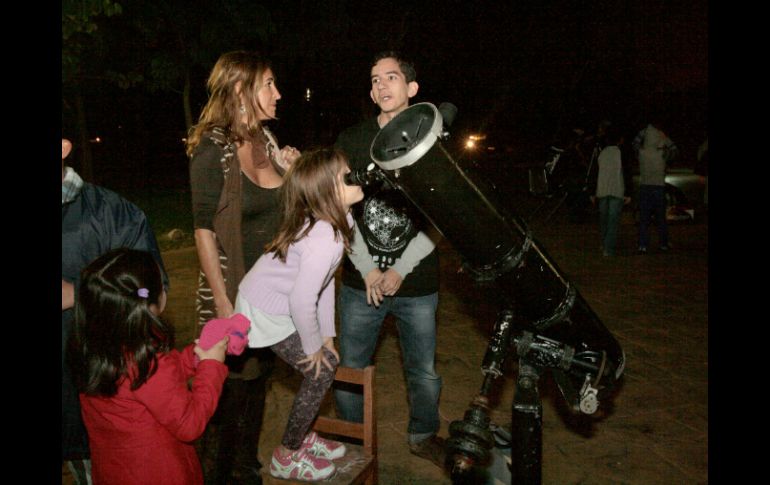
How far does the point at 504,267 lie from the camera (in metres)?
1.46

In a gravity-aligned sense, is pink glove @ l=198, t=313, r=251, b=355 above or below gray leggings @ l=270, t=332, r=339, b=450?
above

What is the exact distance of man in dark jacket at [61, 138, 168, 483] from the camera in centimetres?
207

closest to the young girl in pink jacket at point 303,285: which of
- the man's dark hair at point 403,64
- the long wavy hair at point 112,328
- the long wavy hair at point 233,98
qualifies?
the long wavy hair at point 233,98

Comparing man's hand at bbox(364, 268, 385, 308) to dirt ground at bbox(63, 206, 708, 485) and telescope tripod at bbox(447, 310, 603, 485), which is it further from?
telescope tripod at bbox(447, 310, 603, 485)

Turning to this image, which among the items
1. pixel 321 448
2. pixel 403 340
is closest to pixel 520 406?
pixel 321 448

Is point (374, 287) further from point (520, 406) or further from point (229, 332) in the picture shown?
point (520, 406)

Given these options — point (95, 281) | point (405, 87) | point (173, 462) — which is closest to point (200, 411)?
point (173, 462)

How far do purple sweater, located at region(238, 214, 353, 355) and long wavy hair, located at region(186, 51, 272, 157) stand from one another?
55 centimetres

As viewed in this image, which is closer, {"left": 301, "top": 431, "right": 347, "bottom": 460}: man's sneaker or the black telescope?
the black telescope

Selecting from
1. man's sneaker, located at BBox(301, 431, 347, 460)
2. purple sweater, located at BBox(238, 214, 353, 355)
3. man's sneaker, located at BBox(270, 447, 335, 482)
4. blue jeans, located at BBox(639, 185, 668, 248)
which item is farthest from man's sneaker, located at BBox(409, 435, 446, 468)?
blue jeans, located at BBox(639, 185, 668, 248)

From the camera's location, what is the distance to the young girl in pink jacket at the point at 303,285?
2.26m

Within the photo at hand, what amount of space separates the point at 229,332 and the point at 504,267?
120 centimetres

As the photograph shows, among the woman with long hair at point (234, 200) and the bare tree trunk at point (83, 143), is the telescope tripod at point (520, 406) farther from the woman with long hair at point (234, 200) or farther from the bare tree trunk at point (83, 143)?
the bare tree trunk at point (83, 143)

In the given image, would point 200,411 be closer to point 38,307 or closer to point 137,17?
point 38,307
